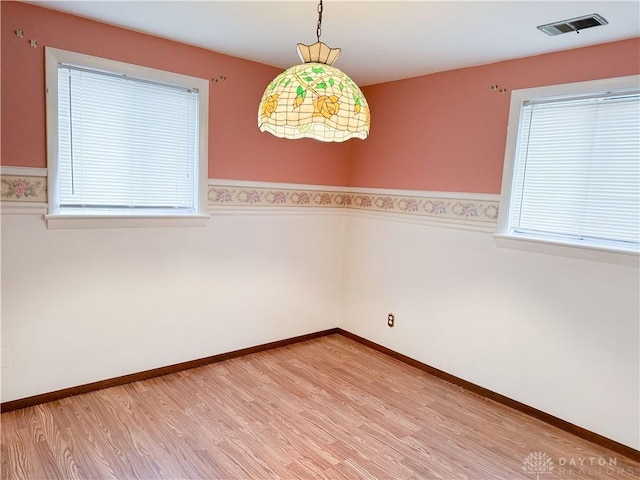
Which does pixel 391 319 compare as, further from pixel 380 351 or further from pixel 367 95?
pixel 367 95

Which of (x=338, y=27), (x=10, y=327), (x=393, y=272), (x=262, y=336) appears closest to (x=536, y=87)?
(x=338, y=27)

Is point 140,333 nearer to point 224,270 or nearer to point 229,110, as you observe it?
point 224,270

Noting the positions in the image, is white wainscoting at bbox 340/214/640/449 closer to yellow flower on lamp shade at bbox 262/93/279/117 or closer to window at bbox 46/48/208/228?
window at bbox 46/48/208/228

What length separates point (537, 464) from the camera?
94.1 inches

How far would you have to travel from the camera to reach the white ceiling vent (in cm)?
218

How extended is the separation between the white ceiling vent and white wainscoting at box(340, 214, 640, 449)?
1309 mm

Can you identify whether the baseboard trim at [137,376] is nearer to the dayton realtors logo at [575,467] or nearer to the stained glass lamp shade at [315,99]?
the dayton realtors logo at [575,467]

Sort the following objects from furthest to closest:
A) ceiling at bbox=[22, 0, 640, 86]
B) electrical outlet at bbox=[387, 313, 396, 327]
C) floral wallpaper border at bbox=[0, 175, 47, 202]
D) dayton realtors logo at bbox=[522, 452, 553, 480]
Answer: electrical outlet at bbox=[387, 313, 396, 327] → floral wallpaper border at bbox=[0, 175, 47, 202] → dayton realtors logo at bbox=[522, 452, 553, 480] → ceiling at bbox=[22, 0, 640, 86]

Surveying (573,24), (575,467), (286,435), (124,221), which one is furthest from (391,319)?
(573,24)

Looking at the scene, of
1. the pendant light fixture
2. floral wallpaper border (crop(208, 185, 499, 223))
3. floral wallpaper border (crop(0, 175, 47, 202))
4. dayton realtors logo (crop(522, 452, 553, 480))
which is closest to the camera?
the pendant light fixture

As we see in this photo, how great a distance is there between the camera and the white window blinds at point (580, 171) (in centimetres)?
248

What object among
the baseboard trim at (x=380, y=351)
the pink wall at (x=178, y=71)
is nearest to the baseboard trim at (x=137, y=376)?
the baseboard trim at (x=380, y=351)

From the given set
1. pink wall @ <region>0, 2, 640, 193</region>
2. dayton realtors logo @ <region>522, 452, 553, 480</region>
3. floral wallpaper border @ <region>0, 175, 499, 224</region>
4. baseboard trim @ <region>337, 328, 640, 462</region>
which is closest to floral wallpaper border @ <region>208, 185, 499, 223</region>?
floral wallpaper border @ <region>0, 175, 499, 224</region>

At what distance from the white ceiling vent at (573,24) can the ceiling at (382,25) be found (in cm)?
4
